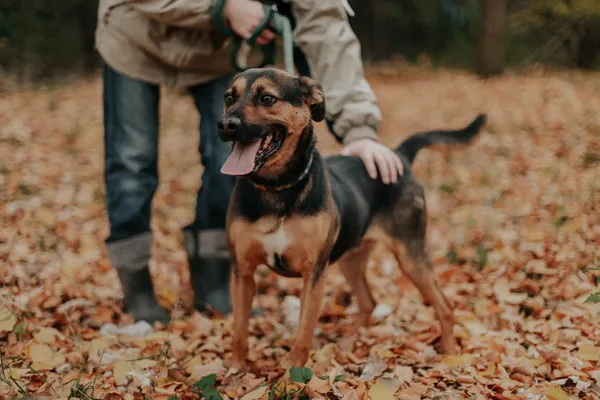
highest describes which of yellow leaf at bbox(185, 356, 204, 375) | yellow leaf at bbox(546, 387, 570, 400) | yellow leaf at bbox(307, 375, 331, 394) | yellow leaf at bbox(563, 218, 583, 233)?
yellow leaf at bbox(546, 387, 570, 400)

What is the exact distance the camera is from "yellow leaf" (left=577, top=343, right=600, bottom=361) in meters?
3.07

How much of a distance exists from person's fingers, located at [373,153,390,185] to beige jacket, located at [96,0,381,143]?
17 centimetres

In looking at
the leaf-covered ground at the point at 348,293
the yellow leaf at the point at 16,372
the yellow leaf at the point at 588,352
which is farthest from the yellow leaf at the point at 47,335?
the yellow leaf at the point at 588,352

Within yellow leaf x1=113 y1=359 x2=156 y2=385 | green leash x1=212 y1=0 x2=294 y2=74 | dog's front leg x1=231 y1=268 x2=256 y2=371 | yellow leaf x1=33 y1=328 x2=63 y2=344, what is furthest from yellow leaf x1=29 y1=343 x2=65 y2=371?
green leash x1=212 y1=0 x2=294 y2=74

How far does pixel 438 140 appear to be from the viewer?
3803 millimetres

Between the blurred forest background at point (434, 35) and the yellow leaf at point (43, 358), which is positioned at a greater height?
the yellow leaf at point (43, 358)

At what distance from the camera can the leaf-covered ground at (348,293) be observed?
9.87 feet

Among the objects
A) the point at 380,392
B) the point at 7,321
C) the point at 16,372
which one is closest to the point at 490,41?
the point at 380,392

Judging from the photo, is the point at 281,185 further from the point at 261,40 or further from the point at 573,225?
the point at 573,225

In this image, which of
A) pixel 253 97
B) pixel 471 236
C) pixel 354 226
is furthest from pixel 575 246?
pixel 253 97

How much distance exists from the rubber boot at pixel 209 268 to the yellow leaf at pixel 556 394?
2.17 meters

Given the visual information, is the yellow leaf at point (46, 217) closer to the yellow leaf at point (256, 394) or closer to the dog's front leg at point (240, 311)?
the dog's front leg at point (240, 311)

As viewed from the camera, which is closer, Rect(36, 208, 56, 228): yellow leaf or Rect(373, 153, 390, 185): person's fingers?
Rect(373, 153, 390, 185): person's fingers

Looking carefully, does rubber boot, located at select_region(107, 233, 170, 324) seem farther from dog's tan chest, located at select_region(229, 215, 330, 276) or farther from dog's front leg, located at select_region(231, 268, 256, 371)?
dog's tan chest, located at select_region(229, 215, 330, 276)
